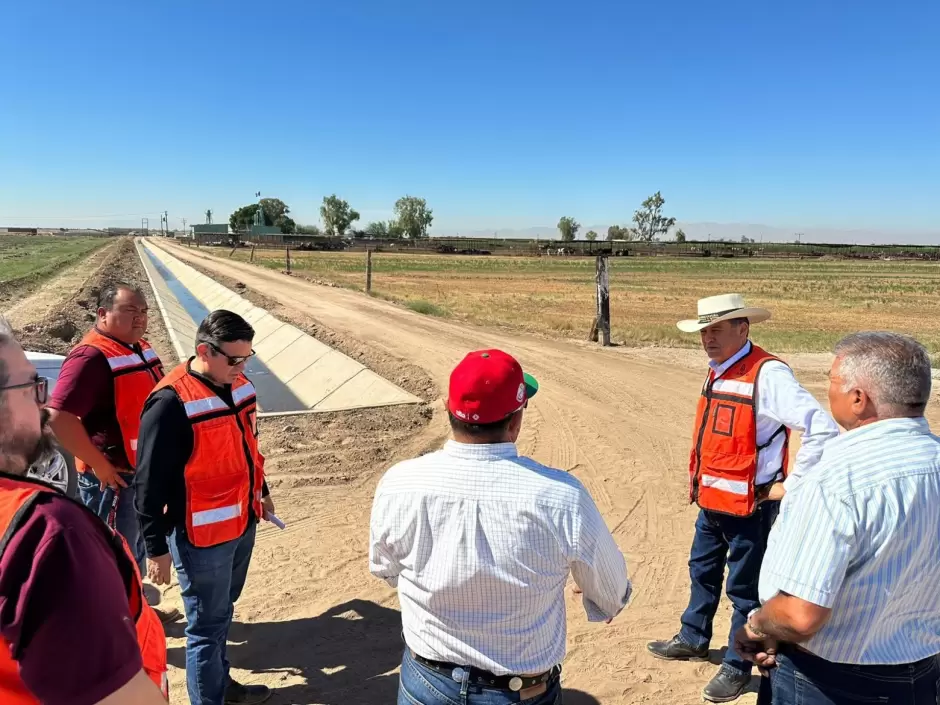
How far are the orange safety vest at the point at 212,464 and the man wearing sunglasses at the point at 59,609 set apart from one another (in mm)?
1652

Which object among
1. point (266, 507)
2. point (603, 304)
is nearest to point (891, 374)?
point (266, 507)

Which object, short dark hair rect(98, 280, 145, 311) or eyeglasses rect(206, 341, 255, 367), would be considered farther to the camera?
short dark hair rect(98, 280, 145, 311)

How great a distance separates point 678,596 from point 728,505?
5.34 feet

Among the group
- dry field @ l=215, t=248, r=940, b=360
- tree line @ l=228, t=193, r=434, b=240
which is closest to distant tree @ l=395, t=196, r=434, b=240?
tree line @ l=228, t=193, r=434, b=240

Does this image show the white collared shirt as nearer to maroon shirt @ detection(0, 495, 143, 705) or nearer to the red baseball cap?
the red baseball cap

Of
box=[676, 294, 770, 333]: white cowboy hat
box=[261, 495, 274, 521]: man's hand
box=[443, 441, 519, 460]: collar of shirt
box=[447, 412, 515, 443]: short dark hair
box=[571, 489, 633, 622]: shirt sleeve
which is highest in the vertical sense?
box=[676, 294, 770, 333]: white cowboy hat

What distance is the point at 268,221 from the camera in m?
144

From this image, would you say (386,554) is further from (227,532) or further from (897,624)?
(897,624)

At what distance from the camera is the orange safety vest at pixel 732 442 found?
350cm

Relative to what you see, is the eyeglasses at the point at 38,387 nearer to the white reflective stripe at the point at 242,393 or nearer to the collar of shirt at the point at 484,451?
the collar of shirt at the point at 484,451

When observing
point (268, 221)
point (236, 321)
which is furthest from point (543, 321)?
point (268, 221)

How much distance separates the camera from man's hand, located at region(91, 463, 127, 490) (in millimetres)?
3729

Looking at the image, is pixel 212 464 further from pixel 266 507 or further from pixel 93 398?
pixel 93 398

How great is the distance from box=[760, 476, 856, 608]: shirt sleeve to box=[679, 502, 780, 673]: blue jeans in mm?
1580
